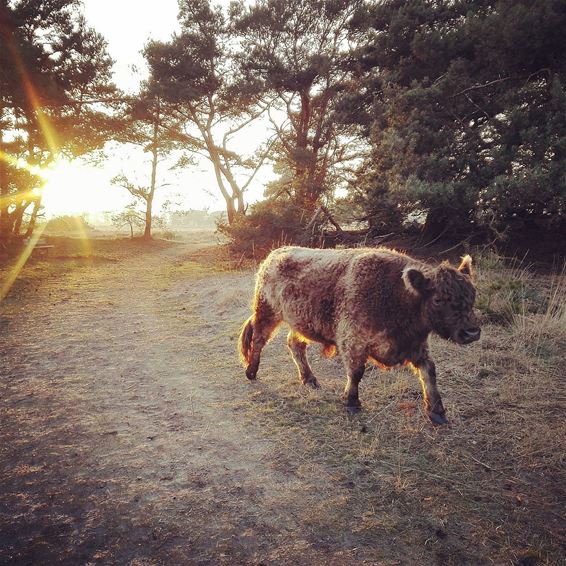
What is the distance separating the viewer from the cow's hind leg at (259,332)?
5266mm

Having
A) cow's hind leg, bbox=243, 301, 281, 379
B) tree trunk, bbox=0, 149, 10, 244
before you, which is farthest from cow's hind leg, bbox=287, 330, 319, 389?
tree trunk, bbox=0, 149, 10, 244

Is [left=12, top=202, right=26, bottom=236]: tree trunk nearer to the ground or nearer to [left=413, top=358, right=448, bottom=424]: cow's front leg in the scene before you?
the ground

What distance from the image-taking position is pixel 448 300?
3.45 metres

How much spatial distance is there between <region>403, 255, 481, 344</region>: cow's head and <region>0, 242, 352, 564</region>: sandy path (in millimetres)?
2137

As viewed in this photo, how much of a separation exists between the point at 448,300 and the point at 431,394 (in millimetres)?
1203

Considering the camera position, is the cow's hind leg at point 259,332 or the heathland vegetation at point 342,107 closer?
the cow's hind leg at point 259,332

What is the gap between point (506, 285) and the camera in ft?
23.3

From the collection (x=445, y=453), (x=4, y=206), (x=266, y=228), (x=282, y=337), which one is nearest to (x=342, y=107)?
(x=266, y=228)

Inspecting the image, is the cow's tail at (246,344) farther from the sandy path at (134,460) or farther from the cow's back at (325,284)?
the cow's back at (325,284)

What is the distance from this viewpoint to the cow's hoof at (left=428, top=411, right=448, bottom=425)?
3830mm

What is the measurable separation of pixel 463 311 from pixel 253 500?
8.60 feet

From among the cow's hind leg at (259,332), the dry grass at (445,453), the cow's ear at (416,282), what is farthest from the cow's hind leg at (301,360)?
the cow's ear at (416,282)

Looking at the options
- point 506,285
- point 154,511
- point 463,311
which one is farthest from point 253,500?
point 506,285

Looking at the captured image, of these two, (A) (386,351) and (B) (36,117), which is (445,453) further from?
(B) (36,117)
